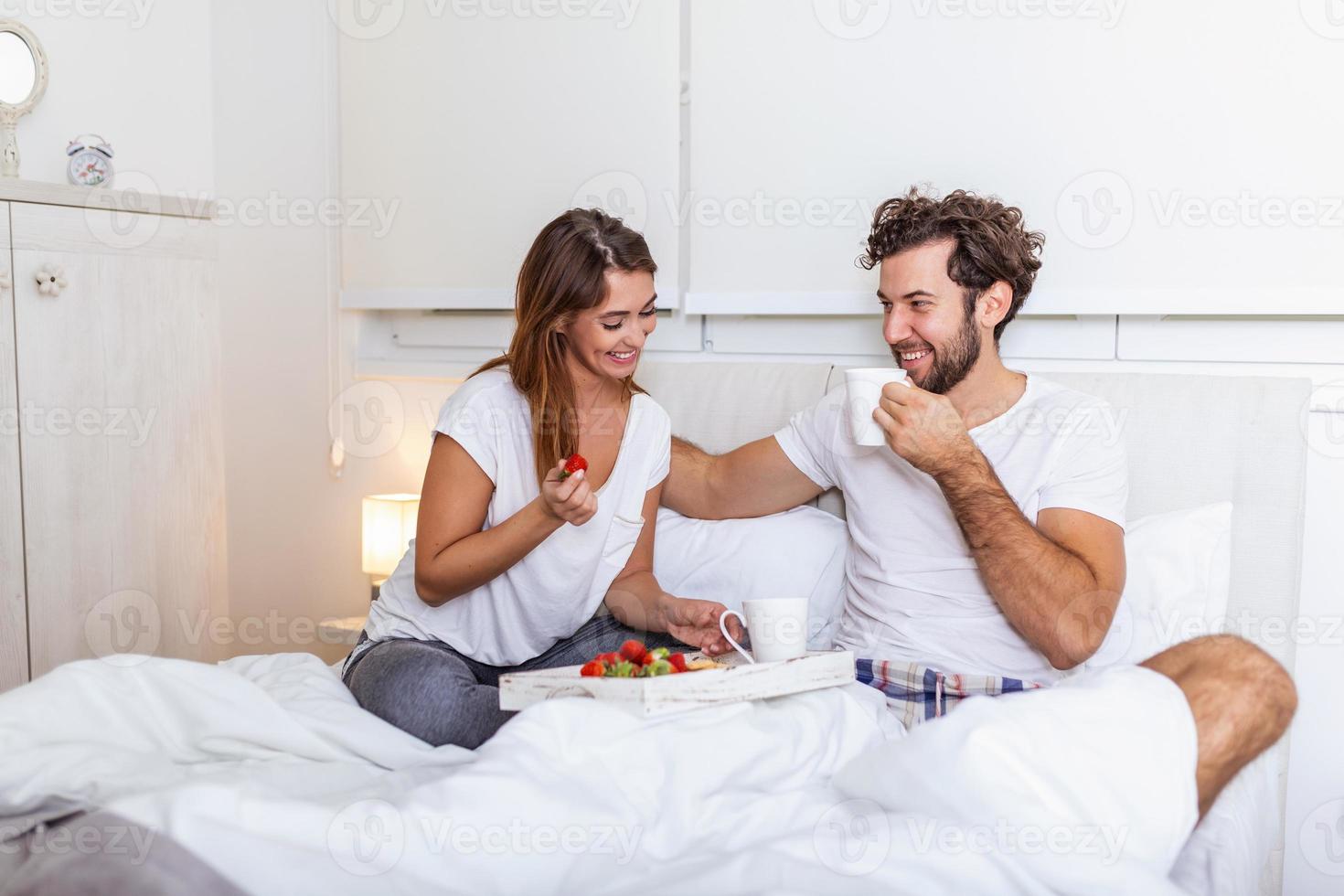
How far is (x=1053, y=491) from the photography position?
5.78 ft

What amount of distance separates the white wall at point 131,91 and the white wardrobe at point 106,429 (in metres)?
0.45

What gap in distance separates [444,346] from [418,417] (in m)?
0.20

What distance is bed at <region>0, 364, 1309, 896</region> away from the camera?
109 centimetres

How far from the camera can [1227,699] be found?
1.33 metres

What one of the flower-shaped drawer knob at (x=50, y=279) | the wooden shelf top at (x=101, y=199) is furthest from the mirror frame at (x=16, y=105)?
the flower-shaped drawer knob at (x=50, y=279)

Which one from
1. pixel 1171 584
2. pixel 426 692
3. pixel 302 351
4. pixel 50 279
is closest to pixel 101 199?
pixel 50 279

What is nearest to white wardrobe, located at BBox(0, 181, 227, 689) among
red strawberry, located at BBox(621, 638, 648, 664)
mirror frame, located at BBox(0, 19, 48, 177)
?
mirror frame, located at BBox(0, 19, 48, 177)

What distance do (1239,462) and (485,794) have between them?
1.33 metres

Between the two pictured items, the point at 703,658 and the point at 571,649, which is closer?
the point at 703,658

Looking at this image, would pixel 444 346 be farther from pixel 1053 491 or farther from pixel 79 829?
pixel 79 829

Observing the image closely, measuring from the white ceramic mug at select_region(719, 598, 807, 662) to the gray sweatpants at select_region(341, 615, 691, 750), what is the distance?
39cm

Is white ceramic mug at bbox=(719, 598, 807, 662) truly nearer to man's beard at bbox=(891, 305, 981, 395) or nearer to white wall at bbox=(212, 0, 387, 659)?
man's beard at bbox=(891, 305, 981, 395)

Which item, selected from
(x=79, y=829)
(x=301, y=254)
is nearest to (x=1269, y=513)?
(x=79, y=829)

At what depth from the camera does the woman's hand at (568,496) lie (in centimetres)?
170
